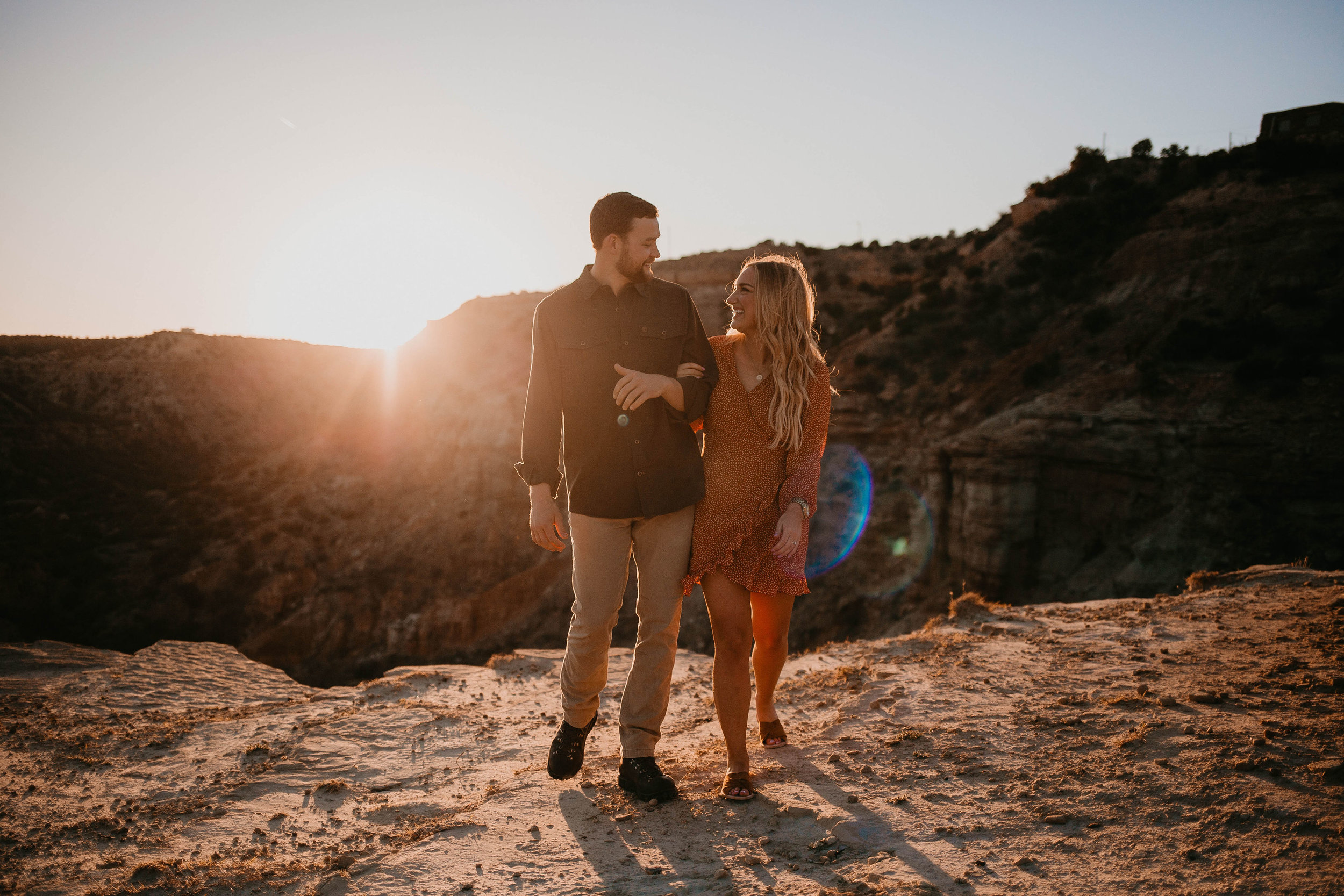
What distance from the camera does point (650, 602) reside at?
292cm

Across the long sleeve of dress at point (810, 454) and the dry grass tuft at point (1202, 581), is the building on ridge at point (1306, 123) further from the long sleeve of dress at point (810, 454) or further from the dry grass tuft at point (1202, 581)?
the long sleeve of dress at point (810, 454)

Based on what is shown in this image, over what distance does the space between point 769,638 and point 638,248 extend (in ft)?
5.80

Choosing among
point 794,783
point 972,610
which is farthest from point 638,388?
point 972,610

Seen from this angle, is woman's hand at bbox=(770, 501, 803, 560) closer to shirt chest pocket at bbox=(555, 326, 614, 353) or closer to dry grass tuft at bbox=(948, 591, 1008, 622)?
shirt chest pocket at bbox=(555, 326, 614, 353)

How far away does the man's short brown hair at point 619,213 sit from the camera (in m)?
2.92

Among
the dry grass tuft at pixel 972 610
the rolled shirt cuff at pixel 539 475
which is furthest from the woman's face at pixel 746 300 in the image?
the dry grass tuft at pixel 972 610

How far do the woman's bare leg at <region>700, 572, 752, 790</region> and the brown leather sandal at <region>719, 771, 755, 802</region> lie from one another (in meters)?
0.02

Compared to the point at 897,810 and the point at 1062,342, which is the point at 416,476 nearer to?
the point at 1062,342

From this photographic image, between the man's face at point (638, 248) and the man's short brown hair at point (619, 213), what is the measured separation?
0.07ft

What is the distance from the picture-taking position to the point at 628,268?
2.94 meters

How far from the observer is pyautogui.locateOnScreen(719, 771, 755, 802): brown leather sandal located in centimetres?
273

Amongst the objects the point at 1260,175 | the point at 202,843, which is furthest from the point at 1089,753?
the point at 1260,175

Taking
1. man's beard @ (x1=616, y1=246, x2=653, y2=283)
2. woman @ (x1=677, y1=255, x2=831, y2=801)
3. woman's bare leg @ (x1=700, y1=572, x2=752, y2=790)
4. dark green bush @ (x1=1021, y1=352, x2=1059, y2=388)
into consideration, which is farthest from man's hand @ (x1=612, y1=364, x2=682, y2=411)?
dark green bush @ (x1=1021, y1=352, x2=1059, y2=388)

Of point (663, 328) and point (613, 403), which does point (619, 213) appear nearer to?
point (663, 328)
